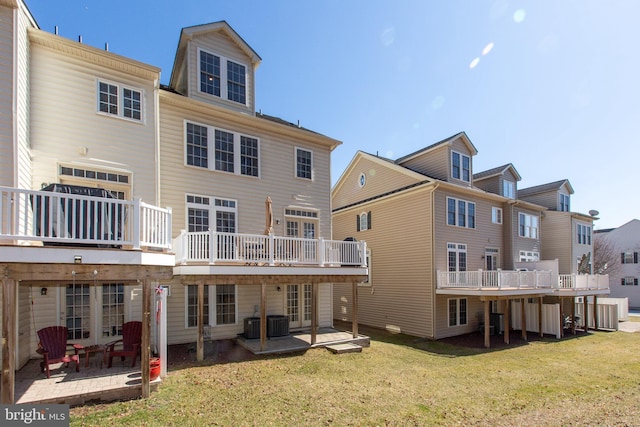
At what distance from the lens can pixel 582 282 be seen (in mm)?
18141

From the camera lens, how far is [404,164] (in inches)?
807

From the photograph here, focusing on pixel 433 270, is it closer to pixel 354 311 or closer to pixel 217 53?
pixel 354 311

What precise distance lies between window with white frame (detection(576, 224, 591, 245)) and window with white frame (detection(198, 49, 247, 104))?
24529 mm

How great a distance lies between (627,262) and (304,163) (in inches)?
1515

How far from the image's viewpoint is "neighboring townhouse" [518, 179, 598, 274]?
22594mm

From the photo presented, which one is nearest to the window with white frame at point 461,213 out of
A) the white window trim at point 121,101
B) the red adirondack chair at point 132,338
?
the white window trim at point 121,101

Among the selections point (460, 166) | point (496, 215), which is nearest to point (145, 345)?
point (460, 166)

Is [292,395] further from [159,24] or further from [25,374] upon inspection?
[159,24]

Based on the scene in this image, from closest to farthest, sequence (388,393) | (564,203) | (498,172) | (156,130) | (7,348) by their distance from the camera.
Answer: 1. (7,348)
2. (388,393)
3. (156,130)
4. (498,172)
5. (564,203)

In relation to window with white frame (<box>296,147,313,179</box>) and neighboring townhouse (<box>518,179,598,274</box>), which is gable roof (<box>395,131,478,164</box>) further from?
neighboring townhouse (<box>518,179,598,274</box>)

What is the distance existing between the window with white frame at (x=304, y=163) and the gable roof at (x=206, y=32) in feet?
13.0

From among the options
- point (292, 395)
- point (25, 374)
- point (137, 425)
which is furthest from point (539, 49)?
point (25, 374)

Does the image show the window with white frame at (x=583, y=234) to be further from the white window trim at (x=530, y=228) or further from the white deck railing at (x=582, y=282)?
the white deck railing at (x=582, y=282)

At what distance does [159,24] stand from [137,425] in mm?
12498
